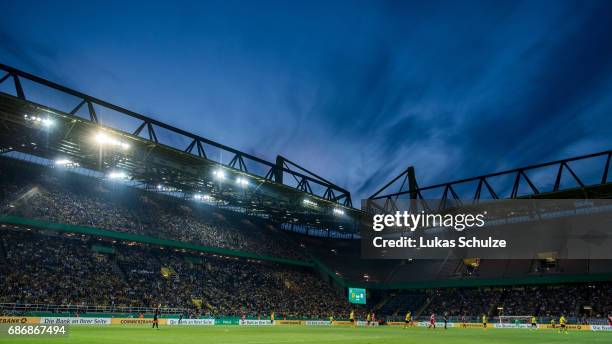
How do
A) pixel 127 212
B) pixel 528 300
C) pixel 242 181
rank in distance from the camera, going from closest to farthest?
1. pixel 242 181
2. pixel 127 212
3. pixel 528 300

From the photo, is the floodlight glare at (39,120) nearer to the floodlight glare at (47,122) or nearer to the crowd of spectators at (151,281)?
the floodlight glare at (47,122)

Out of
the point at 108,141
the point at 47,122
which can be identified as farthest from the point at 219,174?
the point at 47,122

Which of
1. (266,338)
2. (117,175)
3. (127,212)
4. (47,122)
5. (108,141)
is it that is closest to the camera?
(266,338)

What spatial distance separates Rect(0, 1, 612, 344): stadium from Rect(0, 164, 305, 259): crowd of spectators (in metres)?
0.28

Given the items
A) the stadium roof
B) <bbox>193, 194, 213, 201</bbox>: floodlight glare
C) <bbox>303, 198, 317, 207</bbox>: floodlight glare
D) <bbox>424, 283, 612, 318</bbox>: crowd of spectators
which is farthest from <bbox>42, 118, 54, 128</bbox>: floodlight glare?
<bbox>424, 283, 612, 318</bbox>: crowd of spectators

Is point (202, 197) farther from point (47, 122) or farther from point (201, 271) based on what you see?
point (47, 122)

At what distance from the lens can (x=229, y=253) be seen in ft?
214

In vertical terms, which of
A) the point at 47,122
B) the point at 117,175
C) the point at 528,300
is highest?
the point at 117,175

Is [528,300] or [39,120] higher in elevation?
[39,120]

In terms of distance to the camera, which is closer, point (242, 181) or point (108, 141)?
point (108, 141)

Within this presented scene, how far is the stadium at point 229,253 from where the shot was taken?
42.2m

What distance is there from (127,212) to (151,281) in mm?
11990

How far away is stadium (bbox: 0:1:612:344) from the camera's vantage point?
42.2m

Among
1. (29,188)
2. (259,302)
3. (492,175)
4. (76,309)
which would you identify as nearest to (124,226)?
(29,188)
